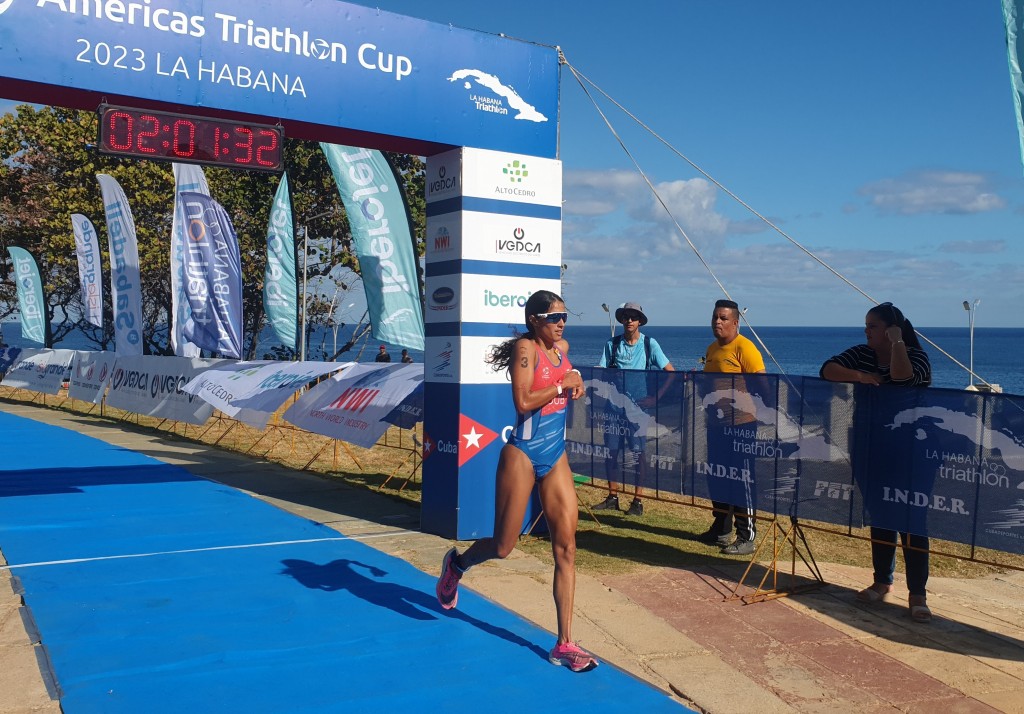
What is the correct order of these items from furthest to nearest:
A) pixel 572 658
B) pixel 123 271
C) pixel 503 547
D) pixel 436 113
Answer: pixel 123 271
pixel 436 113
pixel 503 547
pixel 572 658

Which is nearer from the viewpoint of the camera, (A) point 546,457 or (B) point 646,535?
(A) point 546,457

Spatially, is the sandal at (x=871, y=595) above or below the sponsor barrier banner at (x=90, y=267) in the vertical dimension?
below

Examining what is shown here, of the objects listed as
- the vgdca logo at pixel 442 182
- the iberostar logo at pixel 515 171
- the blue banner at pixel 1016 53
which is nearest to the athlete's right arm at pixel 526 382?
the blue banner at pixel 1016 53

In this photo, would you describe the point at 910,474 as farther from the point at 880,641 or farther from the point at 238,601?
the point at 238,601

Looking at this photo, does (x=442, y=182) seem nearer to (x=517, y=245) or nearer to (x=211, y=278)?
(x=517, y=245)

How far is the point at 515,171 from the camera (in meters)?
8.83

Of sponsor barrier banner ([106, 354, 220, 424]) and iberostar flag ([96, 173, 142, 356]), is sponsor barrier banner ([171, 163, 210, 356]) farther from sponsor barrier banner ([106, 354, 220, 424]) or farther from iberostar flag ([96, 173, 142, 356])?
iberostar flag ([96, 173, 142, 356])

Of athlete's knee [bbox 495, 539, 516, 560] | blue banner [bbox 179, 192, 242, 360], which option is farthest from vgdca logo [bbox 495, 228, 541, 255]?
blue banner [bbox 179, 192, 242, 360]

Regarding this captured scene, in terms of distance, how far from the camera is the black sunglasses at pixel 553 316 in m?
5.48

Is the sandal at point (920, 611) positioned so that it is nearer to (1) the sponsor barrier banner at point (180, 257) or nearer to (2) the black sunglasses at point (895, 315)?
(2) the black sunglasses at point (895, 315)

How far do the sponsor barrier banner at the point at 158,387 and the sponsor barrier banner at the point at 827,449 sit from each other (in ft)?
33.5

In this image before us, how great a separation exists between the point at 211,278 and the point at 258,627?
1242 centimetres

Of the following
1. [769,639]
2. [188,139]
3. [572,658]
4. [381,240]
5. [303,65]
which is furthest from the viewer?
[381,240]

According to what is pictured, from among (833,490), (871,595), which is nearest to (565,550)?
(833,490)
